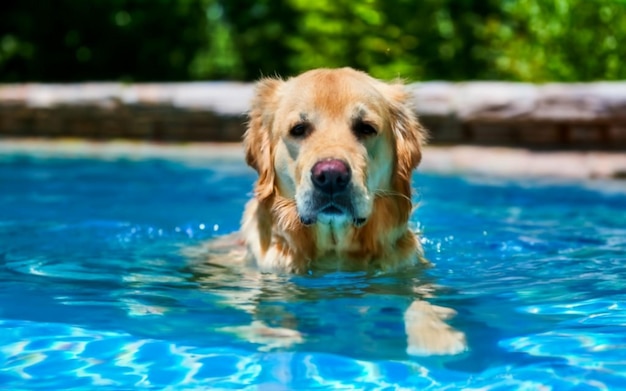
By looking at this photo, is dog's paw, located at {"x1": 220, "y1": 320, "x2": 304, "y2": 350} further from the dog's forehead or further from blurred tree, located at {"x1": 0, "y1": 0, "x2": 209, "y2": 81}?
blurred tree, located at {"x1": 0, "y1": 0, "x2": 209, "y2": 81}

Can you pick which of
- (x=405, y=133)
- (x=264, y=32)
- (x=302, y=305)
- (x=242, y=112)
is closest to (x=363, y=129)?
(x=405, y=133)

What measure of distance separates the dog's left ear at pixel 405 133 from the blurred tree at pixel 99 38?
9.77 metres

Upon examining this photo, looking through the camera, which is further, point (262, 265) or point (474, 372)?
point (262, 265)

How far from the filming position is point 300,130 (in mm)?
4621

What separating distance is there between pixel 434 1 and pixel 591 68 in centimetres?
227

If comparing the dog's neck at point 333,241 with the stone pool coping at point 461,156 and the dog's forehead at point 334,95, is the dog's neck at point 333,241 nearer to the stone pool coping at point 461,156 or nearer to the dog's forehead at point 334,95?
the dog's forehead at point 334,95

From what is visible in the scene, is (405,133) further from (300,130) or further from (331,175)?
(331,175)

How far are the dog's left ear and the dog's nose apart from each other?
679 millimetres

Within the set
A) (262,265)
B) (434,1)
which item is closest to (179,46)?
(434,1)

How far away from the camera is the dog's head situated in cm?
430

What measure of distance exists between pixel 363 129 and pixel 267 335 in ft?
4.17

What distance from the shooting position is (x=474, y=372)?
330 cm

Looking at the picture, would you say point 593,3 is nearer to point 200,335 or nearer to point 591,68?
point 591,68

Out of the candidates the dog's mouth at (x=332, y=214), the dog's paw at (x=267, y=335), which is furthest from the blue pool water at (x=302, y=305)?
the dog's mouth at (x=332, y=214)
